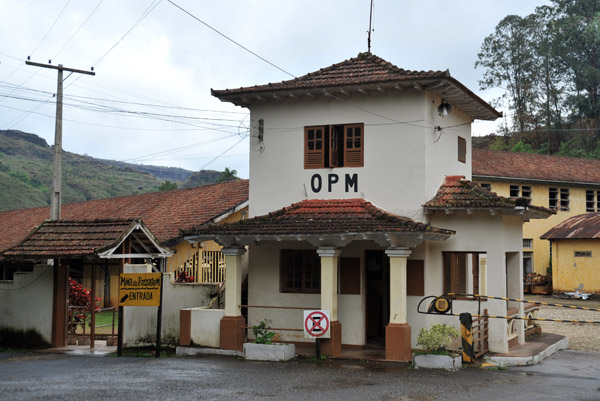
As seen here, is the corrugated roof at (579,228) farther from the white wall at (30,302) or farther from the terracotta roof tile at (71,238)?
the white wall at (30,302)

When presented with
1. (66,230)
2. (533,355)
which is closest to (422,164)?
(533,355)

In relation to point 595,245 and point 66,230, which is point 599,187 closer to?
point 595,245

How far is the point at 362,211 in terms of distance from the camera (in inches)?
609

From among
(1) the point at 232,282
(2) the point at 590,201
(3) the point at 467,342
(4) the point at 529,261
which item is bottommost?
(3) the point at 467,342

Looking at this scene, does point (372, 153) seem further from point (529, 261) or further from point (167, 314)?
point (529, 261)

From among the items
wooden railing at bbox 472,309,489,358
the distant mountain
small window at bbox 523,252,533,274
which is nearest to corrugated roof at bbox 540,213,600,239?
small window at bbox 523,252,533,274

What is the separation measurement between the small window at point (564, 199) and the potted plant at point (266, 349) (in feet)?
91.8

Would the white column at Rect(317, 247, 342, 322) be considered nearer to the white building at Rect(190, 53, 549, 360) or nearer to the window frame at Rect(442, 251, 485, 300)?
the white building at Rect(190, 53, 549, 360)

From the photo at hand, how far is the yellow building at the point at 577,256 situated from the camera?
32750 millimetres

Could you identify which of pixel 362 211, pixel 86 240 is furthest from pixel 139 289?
pixel 362 211

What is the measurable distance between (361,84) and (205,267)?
10.1 m

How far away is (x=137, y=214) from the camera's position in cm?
2711

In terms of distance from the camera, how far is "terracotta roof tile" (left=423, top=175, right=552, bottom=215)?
14.7 meters

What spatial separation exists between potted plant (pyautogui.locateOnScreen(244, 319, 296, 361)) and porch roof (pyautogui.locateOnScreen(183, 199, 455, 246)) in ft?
6.85
